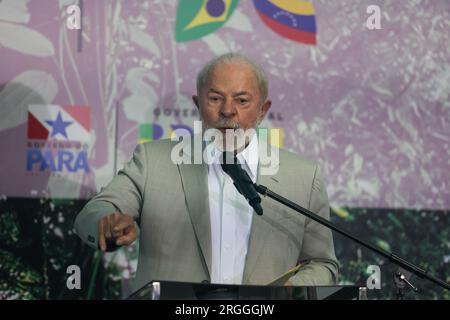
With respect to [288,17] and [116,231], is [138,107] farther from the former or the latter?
[116,231]

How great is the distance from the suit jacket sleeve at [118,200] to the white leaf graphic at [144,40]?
97 cm

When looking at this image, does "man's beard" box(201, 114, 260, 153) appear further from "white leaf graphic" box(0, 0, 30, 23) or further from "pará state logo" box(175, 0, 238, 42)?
"white leaf graphic" box(0, 0, 30, 23)

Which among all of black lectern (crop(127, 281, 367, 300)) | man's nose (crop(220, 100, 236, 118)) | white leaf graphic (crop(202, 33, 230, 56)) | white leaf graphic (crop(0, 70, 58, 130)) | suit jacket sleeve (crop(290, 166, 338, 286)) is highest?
white leaf graphic (crop(202, 33, 230, 56))

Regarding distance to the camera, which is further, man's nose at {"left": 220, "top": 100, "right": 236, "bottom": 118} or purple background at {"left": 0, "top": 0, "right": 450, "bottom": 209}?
purple background at {"left": 0, "top": 0, "right": 450, "bottom": 209}

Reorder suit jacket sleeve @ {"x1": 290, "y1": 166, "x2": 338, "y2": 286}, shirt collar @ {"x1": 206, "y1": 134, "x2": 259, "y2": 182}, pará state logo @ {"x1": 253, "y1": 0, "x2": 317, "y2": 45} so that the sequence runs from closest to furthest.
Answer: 1. suit jacket sleeve @ {"x1": 290, "y1": 166, "x2": 338, "y2": 286}
2. shirt collar @ {"x1": 206, "y1": 134, "x2": 259, "y2": 182}
3. pará state logo @ {"x1": 253, "y1": 0, "x2": 317, "y2": 45}

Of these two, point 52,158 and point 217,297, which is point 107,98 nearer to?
point 52,158

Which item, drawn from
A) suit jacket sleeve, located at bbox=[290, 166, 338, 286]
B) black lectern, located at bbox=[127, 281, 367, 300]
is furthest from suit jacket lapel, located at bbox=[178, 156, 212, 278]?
black lectern, located at bbox=[127, 281, 367, 300]

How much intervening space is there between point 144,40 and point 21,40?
0.59 metres

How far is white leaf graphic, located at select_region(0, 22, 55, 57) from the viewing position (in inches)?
155

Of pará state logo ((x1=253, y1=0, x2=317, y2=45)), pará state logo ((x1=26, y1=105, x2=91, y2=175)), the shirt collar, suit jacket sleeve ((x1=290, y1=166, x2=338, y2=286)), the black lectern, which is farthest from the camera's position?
pará state logo ((x1=253, y1=0, x2=317, y2=45))

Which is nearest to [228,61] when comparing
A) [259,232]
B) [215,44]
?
[259,232]

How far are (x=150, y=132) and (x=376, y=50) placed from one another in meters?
1.20

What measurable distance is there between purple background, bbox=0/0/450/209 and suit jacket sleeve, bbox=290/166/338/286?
0.87 meters

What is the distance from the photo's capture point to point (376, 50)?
4.07 meters
